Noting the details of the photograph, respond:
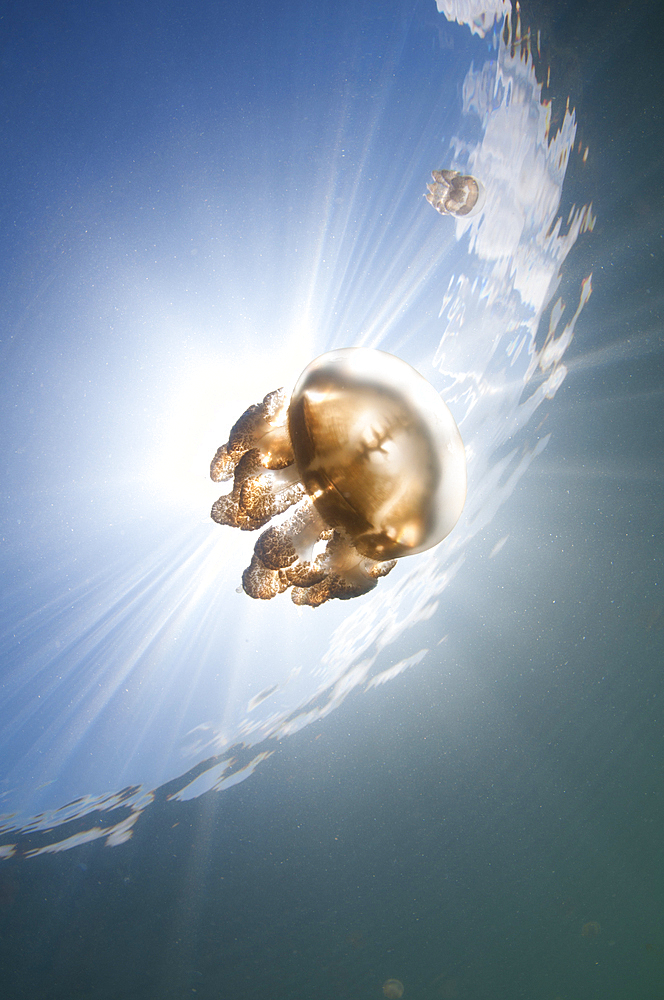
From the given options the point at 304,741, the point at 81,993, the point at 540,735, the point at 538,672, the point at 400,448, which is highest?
the point at 400,448

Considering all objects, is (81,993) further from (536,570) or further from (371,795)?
(536,570)

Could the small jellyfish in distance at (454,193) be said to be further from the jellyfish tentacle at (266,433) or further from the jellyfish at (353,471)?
the jellyfish at (353,471)

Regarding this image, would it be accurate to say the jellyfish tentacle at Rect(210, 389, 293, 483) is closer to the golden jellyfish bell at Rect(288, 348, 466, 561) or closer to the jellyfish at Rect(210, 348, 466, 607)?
the jellyfish at Rect(210, 348, 466, 607)

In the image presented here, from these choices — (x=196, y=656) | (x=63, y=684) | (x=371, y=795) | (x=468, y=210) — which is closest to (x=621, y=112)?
A: (x=468, y=210)

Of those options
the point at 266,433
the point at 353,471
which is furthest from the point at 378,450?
the point at 266,433

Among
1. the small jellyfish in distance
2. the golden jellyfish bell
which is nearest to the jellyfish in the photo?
the golden jellyfish bell

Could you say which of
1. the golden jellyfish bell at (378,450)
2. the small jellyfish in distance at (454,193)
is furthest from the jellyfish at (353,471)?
the small jellyfish in distance at (454,193)

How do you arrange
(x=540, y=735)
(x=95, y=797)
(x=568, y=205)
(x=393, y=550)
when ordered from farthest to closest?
(x=540, y=735) → (x=95, y=797) → (x=568, y=205) → (x=393, y=550)
